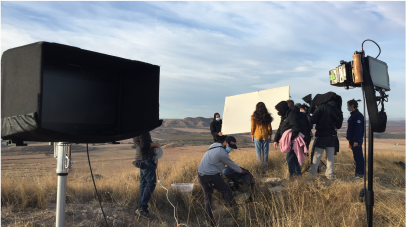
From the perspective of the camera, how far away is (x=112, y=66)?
2217 mm

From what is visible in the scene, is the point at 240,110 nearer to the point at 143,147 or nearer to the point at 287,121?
the point at 287,121

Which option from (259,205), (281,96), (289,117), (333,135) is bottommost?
(259,205)

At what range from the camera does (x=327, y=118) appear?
232 inches

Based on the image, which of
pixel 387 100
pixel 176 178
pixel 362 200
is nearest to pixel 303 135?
pixel 362 200

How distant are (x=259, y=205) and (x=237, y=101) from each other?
20.9ft

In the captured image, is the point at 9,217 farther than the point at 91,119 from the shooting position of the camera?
Yes

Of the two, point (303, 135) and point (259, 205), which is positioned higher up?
point (303, 135)

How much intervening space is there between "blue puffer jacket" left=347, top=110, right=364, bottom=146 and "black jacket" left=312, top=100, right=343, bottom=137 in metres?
0.80

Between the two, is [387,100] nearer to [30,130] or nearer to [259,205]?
[259,205]

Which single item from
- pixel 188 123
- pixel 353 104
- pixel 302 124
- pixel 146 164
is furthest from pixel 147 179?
pixel 188 123

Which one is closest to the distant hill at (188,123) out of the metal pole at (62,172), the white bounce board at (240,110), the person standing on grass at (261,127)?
the white bounce board at (240,110)

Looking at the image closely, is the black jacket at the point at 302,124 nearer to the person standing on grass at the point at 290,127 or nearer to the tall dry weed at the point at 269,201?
the person standing on grass at the point at 290,127

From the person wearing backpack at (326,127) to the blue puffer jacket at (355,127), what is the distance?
2.37ft

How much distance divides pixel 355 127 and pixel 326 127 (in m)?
1.19
